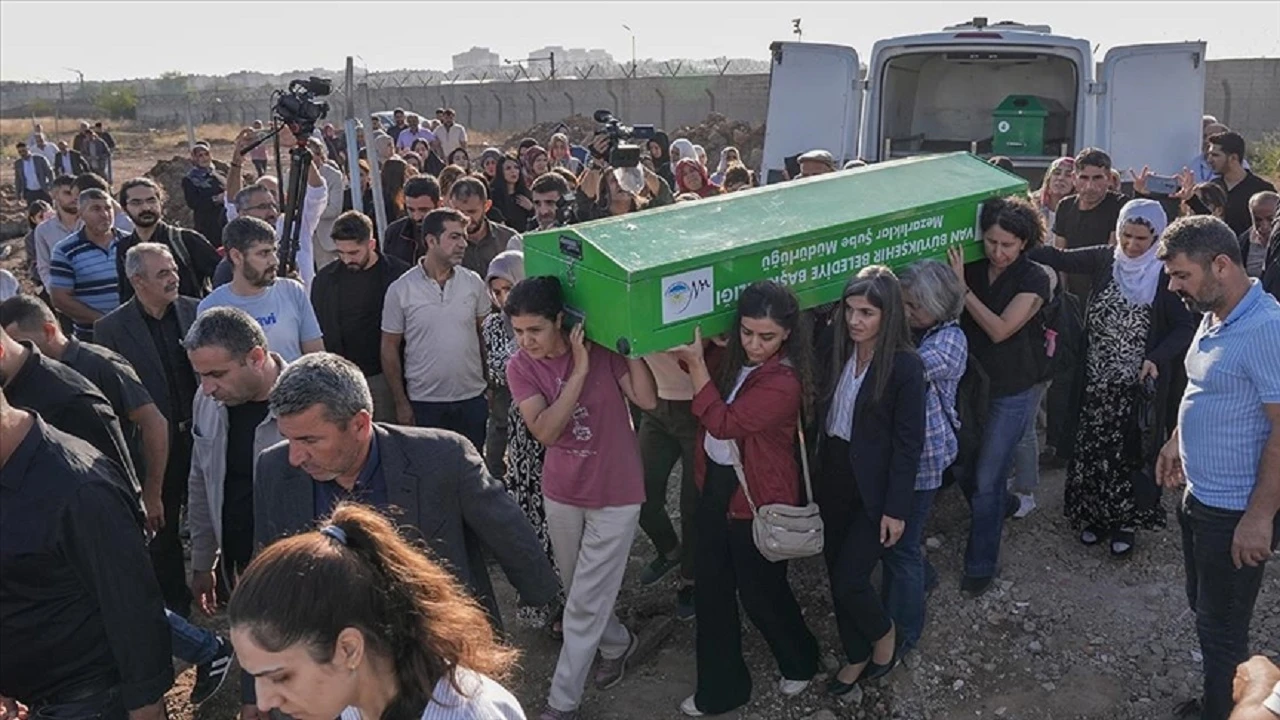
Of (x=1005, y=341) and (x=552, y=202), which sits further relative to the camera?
(x=552, y=202)

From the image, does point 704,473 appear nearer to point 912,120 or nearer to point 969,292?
point 969,292

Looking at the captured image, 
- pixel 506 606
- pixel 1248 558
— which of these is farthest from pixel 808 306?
pixel 506 606

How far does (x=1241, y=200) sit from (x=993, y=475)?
346 centimetres

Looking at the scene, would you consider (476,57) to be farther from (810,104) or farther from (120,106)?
(810,104)

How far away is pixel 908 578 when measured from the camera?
4176 millimetres

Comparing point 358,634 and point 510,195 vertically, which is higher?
point 510,195

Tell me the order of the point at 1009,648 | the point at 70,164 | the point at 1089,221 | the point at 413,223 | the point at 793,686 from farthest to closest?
1. the point at 70,164
2. the point at 413,223
3. the point at 1089,221
4. the point at 1009,648
5. the point at 793,686

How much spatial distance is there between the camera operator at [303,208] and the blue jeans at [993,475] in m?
3.60

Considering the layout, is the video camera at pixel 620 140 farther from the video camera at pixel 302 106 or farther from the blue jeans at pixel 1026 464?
the blue jeans at pixel 1026 464

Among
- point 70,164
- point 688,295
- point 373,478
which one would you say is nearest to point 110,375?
point 373,478

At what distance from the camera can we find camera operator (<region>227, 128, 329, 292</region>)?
6398mm

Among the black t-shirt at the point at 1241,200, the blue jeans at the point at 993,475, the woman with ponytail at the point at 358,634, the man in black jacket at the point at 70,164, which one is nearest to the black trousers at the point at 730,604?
the blue jeans at the point at 993,475

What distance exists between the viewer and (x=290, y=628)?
1819 mm

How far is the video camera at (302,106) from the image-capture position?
6.15 meters
